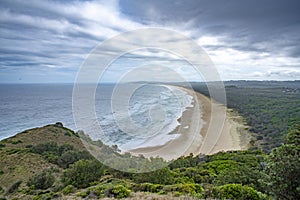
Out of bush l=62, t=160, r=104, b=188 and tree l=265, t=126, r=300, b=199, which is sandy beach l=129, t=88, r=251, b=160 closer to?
bush l=62, t=160, r=104, b=188

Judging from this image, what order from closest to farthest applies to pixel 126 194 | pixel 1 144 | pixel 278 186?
1. pixel 278 186
2. pixel 126 194
3. pixel 1 144

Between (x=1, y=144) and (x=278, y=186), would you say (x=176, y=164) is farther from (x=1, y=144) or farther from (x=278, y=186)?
(x=1, y=144)

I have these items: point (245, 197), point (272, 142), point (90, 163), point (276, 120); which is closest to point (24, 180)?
point (90, 163)

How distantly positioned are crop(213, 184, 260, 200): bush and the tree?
122cm

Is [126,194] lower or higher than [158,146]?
higher

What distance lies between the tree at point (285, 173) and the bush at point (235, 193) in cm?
122

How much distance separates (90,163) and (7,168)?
9.52 m

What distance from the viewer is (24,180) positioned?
16.1 metres

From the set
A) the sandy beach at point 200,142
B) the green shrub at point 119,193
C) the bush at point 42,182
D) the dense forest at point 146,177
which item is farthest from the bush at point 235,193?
the sandy beach at point 200,142

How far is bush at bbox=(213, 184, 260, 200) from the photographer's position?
789cm

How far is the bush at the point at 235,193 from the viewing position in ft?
25.9

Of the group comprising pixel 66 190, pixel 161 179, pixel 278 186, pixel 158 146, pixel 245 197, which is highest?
pixel 278 186

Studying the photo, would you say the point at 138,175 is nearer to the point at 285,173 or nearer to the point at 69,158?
the point at 285,173

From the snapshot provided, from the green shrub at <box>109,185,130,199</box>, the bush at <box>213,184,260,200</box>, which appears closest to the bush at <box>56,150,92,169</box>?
the green shrub at <box>109,185,130,199</box>
